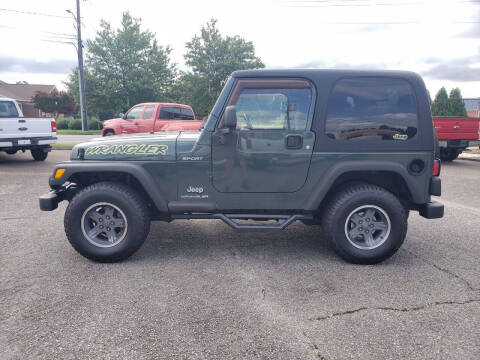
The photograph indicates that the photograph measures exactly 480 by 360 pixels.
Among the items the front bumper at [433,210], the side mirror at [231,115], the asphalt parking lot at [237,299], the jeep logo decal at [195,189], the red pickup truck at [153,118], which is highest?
the red pickup truck at [153,118]

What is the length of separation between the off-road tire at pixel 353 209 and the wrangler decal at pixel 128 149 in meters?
1.92

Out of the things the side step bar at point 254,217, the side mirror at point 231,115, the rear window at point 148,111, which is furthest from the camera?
the rear window at point 148,111

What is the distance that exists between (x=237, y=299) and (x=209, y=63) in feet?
114

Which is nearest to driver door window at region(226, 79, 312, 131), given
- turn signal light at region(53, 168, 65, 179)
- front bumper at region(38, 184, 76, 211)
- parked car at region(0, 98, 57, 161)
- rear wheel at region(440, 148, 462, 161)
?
turn signal light at region(53, 168, 65, 179)

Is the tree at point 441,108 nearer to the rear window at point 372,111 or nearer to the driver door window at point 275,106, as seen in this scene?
the rear window at point 372,111

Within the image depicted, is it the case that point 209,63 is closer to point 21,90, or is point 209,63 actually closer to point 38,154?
point 38,154

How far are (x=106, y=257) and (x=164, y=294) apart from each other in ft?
3.26

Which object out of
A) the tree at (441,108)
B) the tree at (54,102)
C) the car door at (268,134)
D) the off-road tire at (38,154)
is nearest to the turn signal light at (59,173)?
the car door at (268,134)

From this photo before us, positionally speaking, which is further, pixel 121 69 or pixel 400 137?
pixel 121 69

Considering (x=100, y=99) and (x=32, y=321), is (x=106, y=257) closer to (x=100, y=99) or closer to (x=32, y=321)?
(x=32, y=321)

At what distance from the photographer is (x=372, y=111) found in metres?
3.74

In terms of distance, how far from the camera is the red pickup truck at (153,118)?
12.5 metres

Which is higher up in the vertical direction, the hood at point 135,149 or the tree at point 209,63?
the tree at point 209,63

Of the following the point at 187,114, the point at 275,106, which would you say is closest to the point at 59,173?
the point at 275,106
